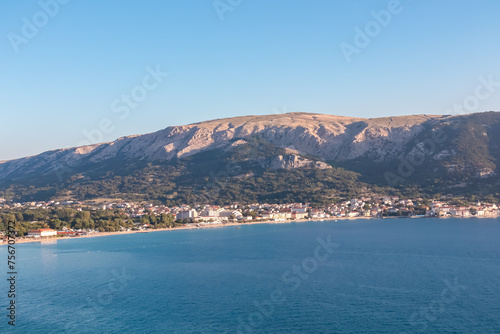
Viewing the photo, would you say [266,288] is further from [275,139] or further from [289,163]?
[275,139]

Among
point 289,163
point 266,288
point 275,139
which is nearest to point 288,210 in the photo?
point 289,163

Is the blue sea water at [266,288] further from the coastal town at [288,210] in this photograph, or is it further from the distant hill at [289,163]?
the distant hill at [289,163]

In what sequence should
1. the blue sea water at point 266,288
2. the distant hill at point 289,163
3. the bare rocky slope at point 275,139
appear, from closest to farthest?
1. the blue sea water at point 266,288
2. the distant hill at point 289,163
3. the bare rocky slope at point 275,139

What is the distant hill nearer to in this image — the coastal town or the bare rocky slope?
the bare rocky slope

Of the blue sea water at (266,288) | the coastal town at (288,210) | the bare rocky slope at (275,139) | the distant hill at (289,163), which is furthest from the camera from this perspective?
the bare rocky slope at (275,139)

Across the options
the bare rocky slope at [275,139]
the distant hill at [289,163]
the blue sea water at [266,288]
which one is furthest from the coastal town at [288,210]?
the blue sea water at [266,288]
